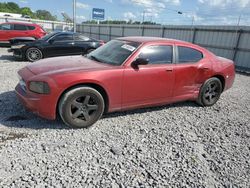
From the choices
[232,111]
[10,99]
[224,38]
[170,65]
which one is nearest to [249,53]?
[224,38]

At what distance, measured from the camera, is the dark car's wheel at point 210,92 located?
4887 millimetres

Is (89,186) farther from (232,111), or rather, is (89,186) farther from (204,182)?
(232,111)

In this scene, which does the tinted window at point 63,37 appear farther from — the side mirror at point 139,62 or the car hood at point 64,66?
the side mirror at point 139,62

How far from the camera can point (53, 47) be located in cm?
938

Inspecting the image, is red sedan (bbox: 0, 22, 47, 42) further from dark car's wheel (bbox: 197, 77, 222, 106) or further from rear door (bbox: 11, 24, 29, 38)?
dark car's wheel (bbox: 197, 77, 222, 106)

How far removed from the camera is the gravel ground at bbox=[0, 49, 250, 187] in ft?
8.27

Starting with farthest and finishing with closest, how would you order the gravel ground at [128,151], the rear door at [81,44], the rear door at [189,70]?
the rear door at [81,44] < the rear door at [189,70] < the gravel ground at [128,151]

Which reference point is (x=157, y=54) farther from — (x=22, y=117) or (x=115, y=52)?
(x=22, y=117)

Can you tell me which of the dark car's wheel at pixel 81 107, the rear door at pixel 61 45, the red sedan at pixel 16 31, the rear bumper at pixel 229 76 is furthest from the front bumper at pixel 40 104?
the red sedan at pixel 16 31

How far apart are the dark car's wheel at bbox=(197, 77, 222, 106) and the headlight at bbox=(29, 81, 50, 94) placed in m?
3.27

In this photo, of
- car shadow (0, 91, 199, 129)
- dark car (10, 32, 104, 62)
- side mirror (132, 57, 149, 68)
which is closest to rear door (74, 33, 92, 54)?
dark car (10, 32, 104, 62)

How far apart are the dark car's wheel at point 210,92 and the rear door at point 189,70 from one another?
0.49 feet

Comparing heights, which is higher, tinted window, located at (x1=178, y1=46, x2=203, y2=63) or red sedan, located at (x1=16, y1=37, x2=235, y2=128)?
tinted window, located at (x1=178, y1=46, x2=203, y2=63)

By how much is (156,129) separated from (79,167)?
1.61m
